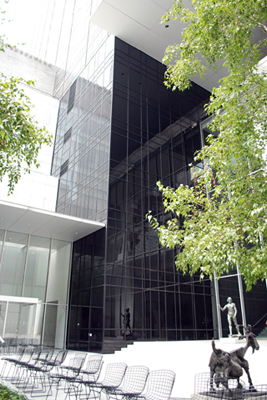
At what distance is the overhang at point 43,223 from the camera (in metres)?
16.0

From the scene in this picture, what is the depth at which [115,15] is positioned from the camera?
18.4 m

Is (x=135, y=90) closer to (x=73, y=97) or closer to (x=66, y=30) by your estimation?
(x=73, y=97)

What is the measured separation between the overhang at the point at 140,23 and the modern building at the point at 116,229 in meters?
0.06

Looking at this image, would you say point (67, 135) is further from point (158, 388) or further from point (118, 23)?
point (158, 388)

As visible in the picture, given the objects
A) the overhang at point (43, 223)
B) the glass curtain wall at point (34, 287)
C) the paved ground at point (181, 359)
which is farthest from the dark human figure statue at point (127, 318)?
the glass curtain wall at point (34, 287)

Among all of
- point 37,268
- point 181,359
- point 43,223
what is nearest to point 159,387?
point 181,359

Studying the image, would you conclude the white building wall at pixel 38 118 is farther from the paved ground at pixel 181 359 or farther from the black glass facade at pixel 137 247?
the paved ground at pixel 181 359

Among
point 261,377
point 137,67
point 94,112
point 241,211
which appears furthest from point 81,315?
point 137,67

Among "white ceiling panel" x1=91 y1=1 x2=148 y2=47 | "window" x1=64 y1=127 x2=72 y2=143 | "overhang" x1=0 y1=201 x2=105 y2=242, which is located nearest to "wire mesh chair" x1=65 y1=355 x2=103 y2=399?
"overhang" x1=0 y1=201 x2=105 y2=242

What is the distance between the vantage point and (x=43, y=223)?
57.6ft

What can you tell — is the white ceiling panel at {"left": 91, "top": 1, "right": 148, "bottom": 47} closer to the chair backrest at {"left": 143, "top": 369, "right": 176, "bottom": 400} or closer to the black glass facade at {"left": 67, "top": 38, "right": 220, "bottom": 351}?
the black glass facade at {"left": 67, "top": 38, "right": 220, "bottom": 351}

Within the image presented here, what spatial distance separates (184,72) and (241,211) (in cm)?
310

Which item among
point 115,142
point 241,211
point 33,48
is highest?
point 33,48

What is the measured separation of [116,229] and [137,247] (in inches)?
63.2
